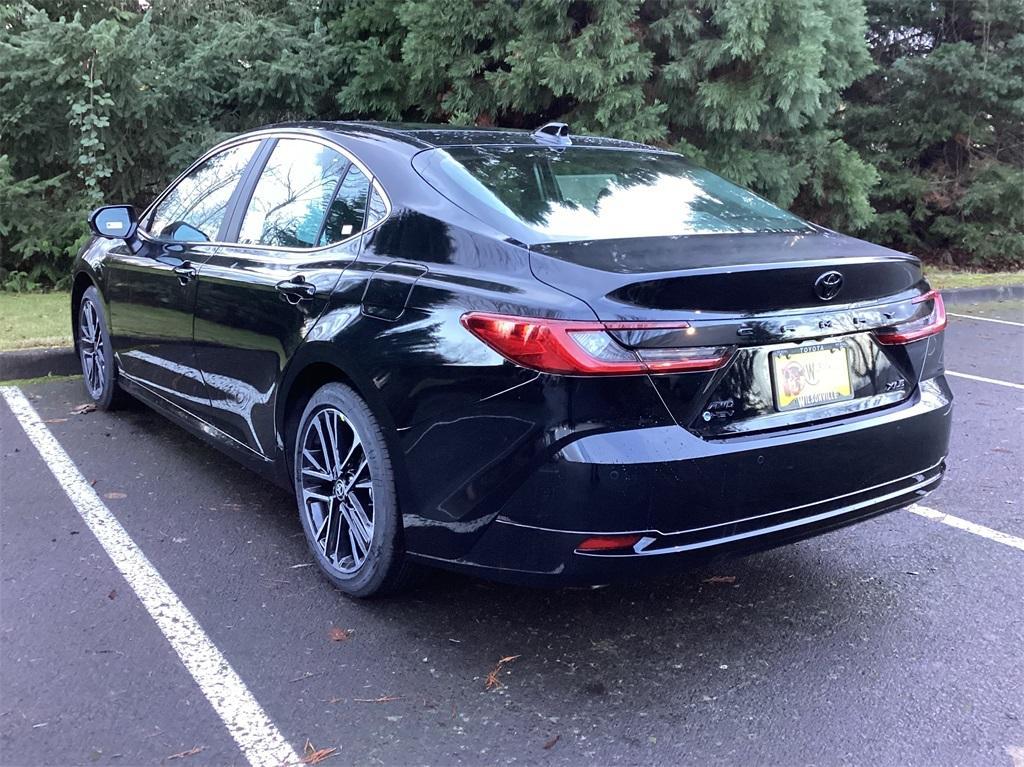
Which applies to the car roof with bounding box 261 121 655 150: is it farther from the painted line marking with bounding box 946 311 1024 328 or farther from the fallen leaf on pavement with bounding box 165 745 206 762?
the painted line marking with bounding box 946 311 1024 328

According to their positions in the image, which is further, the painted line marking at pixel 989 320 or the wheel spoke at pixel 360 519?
the painted line marking at pixel 989 320

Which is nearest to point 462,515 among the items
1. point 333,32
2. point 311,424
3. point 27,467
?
point 311,424

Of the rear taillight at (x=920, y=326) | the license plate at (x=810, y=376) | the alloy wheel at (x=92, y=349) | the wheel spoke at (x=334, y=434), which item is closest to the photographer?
the license plate at (x=810, y=376)

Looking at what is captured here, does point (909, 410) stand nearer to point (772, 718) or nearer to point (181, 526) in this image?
point (772, 718)

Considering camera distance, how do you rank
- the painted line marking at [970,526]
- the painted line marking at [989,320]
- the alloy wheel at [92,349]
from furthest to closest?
the painted line marking at [989,320] < the alloy wheel at [92,349] < the painted line marking at [970,526]

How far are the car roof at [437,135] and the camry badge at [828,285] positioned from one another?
1.34 metres

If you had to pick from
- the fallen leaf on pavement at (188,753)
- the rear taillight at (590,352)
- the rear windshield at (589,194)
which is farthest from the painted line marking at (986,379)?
the fallen leaf on pavement at (188,753)

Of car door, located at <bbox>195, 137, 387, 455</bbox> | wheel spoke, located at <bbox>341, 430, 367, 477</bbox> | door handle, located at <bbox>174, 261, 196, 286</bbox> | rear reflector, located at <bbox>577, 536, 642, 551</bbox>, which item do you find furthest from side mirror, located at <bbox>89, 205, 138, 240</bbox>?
rear reflector, located at <bbox>577, 536, 642, 551</bbox>

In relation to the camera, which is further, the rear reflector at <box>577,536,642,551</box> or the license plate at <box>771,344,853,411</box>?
the license plate at <box>771,344,853,411</box>

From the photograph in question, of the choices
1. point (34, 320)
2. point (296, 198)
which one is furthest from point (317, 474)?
point (34, 320)

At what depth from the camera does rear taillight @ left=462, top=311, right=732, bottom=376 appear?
244 cm

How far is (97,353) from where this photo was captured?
5504mm

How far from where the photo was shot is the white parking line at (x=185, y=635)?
2480 millimetres

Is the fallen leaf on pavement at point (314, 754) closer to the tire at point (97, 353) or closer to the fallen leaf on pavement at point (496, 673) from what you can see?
the fallen leaf on pavement at point (496, 673)
